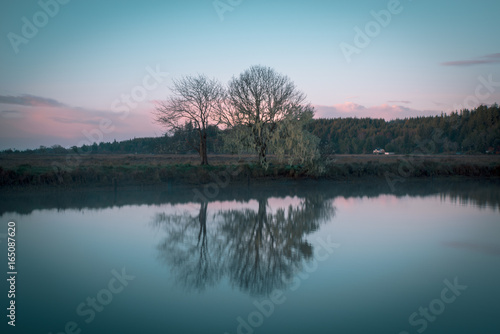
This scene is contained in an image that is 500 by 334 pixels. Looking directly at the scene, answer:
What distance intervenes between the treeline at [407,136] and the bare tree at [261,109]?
4396 cm

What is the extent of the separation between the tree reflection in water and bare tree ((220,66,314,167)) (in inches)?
527

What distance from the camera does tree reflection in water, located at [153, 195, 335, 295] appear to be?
7352 millimetres

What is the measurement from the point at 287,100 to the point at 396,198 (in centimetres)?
1243

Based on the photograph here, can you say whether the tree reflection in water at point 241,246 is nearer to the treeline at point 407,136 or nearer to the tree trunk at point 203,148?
the tree trunk at point 203,148

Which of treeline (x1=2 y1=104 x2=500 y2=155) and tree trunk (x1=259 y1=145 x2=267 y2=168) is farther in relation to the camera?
treeline (x1=2 y1=104 x2=500 y2=155)

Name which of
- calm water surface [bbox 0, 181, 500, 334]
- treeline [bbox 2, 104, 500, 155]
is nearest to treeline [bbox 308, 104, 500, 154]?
treeline [bbox 2, 104, 500, 155]

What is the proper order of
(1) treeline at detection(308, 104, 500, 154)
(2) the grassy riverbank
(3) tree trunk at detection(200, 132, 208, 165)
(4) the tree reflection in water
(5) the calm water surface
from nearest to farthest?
(5) the calm water surface, (4) the tree reflection in water, (2) the grassy riverbank, (3) tree trunk at detection(200, 132, 208, 165), (1) treeline at detection(308, 104, 500, 154)

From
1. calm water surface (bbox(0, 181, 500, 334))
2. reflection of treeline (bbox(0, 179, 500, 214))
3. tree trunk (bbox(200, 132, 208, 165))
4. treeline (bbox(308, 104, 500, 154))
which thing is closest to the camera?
calm water surface (bbox(0, 181, 500, 334))

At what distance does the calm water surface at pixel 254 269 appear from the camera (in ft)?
18.1

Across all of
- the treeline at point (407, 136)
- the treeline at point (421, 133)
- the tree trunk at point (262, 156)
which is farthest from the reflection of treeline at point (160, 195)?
the treeline at point (421, 133)

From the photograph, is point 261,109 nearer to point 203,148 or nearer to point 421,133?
point 203,148

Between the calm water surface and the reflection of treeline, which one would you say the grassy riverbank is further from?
the calm water surface

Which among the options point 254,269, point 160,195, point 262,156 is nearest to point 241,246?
point 254,269

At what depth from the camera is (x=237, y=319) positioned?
5.53m
